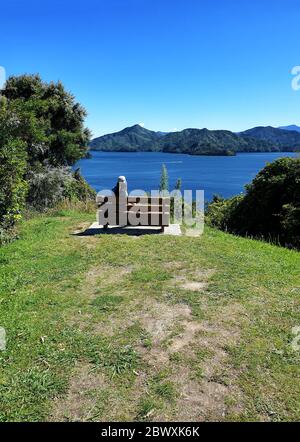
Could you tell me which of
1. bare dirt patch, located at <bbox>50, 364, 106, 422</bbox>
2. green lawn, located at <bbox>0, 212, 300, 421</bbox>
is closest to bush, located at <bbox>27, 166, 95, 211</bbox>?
green lawn, located at <bbox>0, 212, 300, 421</bbox>

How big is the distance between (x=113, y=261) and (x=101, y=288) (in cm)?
128

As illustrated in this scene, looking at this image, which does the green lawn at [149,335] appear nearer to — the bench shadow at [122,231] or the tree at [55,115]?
the bench shadow at [122,231]

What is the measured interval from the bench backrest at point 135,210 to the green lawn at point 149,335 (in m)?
1.90

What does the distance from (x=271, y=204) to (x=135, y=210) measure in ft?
24.5

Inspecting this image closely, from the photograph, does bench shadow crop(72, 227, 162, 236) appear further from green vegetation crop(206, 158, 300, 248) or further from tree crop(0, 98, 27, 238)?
green vegetation crop(206, 158, 300, 248)

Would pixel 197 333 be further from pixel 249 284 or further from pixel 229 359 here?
pixel 249 284

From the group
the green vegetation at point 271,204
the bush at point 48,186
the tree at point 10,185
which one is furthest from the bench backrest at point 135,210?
the bush at point 48,186

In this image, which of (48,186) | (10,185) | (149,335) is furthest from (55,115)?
(149,335)

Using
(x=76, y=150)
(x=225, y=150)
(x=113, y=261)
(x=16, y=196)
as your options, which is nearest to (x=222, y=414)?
(x=113, y=261)

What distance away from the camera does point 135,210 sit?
947 centimetres

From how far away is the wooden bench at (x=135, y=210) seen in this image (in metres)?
9.28

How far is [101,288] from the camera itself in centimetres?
584

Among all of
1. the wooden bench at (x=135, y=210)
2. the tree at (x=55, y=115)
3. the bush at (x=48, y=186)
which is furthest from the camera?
the tree at (x=55, y=115)

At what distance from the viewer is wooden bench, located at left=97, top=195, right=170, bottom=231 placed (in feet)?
30.5
